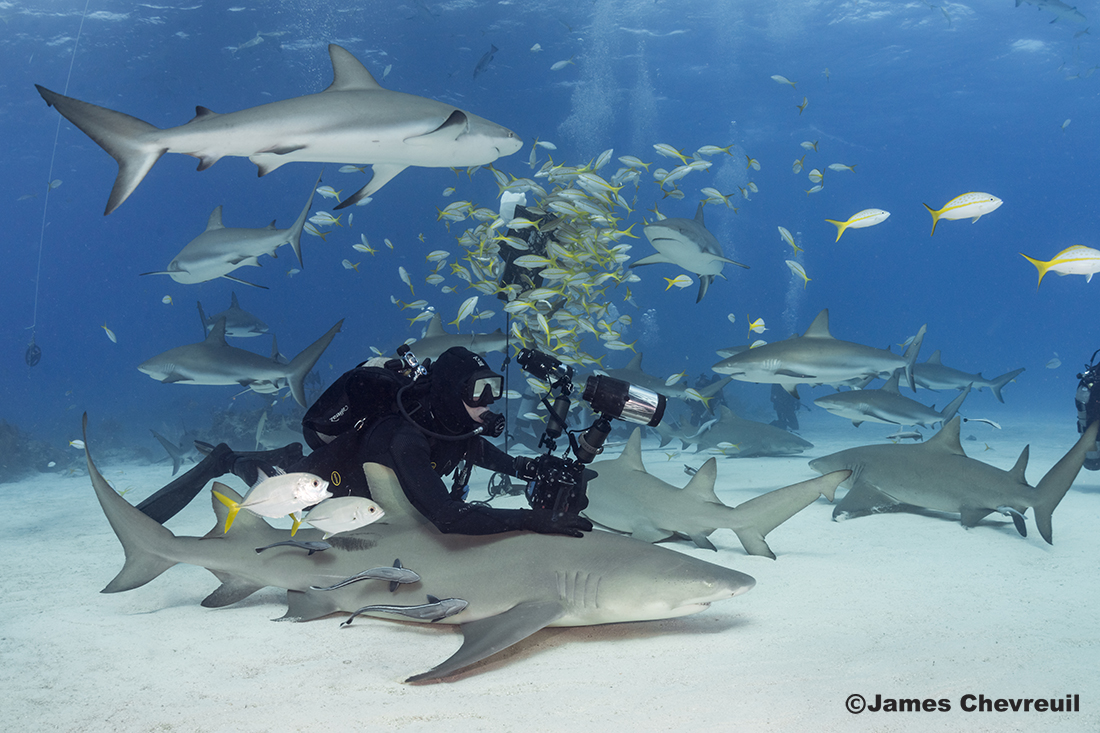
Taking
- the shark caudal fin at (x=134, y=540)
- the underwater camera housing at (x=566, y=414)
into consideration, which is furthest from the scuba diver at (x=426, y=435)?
the shark caudal fin at (x=134, y=540)

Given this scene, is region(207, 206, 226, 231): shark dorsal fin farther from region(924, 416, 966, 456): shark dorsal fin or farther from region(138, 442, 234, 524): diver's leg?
region(924, 416, 966, 456): shark dorsal fin

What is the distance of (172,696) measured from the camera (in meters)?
2.27

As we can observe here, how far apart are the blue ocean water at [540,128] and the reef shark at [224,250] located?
16.5 feet

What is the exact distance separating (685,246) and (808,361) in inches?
87.1

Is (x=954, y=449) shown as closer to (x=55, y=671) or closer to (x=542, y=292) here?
(x=542, y=292)

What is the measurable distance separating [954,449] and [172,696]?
5.94m

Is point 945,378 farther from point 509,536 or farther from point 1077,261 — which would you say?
point 509,536

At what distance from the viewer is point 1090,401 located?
6.91m

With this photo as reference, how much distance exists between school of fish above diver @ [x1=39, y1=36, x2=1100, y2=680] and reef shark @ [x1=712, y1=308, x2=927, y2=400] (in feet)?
0.08

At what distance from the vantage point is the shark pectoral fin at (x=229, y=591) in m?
3.35

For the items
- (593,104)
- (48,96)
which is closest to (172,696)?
(48,96)

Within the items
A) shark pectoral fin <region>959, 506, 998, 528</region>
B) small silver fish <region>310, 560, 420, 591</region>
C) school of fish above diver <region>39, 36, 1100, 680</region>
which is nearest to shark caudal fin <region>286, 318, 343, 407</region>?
school of fish above diver <region>39, 36, 1100, 680</region>

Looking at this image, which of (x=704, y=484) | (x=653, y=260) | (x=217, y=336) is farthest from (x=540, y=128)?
(x=704, y=484)

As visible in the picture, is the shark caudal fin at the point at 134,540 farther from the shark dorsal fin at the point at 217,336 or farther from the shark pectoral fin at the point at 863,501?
the shark pectoral fin at the point at 863,501
